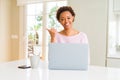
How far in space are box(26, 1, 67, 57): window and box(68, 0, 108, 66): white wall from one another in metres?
1.34

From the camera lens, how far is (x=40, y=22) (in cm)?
486

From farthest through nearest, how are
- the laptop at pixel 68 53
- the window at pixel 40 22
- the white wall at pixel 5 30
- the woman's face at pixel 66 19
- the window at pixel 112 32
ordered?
the white wall at pixel 5 30
the window at pixel 40 22
the window at pixel 112 32
the woman's face at pixel 66 19
the laptop at pixel 68 53

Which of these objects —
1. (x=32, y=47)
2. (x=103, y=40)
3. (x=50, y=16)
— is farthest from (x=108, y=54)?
(x=32, y=47)

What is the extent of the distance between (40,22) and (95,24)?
2.02 meters

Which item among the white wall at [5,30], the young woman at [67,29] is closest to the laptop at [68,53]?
the young woman at [67,29]

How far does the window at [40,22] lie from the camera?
15.2 ft

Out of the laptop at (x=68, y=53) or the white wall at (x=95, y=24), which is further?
the white wall at (x=95, y=24)

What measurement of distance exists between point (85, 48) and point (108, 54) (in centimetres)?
159

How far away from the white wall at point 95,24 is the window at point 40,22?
1.34 meters

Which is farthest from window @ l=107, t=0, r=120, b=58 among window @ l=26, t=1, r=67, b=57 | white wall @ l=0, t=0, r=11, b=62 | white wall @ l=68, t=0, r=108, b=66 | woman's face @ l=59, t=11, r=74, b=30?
white wall @ l=0, t=0, r=11, b=62

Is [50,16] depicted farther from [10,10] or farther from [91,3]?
[91,3]

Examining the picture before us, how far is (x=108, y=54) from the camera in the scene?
118 inches

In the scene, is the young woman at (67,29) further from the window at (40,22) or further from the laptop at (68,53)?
the window at (40,22)

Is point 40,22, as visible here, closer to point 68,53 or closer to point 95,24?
point 95,24
